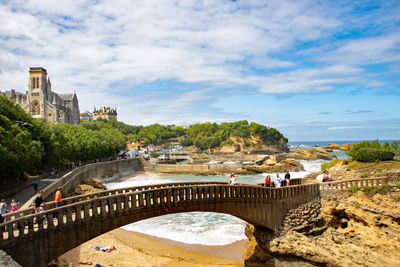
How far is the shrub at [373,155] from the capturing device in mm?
25219

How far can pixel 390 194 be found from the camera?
1734cm

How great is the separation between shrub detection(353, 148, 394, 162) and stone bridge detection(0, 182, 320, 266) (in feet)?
35.0

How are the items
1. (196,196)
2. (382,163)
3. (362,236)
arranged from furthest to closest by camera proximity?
(382,163)
(362,236)
(196,196)

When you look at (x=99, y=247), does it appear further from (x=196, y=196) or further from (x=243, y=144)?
(x=243, y=144)

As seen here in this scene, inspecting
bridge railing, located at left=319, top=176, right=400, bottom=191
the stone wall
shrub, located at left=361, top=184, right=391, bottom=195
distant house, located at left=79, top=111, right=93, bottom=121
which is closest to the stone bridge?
bridge railing, located at left=319, top=176, right=400, bottom=191

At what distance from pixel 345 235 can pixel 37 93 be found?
8315 cm

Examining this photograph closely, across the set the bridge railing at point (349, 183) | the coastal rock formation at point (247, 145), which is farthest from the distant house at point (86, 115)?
the bridge railing at point (349, 183)

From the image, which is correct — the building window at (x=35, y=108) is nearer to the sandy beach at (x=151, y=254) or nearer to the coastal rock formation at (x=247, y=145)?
the coastal rock formation at (x=247, y=145)

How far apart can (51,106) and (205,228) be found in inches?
2847

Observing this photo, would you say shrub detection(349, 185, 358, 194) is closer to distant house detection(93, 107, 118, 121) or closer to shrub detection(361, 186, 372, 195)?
shrub detection(361, 186, 372, 195)

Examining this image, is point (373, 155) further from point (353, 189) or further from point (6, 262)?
point (6, 262)

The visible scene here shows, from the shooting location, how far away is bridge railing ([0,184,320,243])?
10.1 metres

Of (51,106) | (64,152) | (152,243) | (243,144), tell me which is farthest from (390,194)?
(243,144)

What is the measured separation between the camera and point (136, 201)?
45.5 feet
